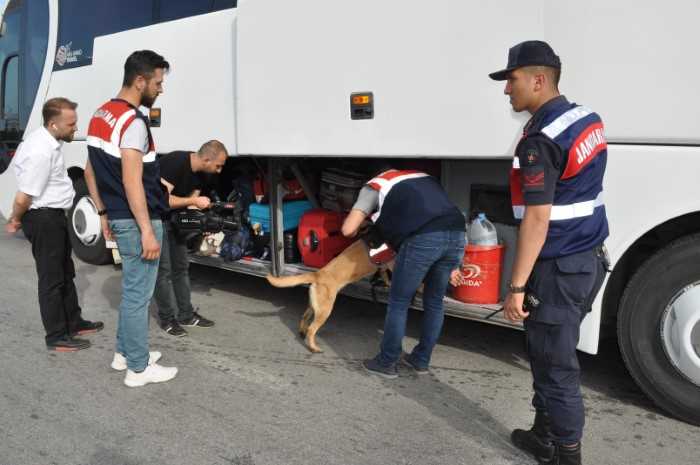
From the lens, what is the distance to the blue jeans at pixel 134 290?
3199 millimetres

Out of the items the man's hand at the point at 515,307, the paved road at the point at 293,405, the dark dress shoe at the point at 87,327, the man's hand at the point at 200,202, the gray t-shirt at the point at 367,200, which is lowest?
the paved road at the point at 293,405

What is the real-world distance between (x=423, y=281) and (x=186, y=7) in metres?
3.19

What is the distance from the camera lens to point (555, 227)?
227 centimetres

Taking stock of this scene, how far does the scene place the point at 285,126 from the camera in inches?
153

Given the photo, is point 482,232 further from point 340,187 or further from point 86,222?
point 86,222

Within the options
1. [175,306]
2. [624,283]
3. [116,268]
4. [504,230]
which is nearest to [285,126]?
[504,230]

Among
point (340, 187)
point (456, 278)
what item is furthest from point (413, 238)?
point (340, 187)

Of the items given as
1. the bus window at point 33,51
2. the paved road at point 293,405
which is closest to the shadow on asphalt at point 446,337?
the paved road at point 293,405

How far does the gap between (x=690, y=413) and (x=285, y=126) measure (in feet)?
9.24

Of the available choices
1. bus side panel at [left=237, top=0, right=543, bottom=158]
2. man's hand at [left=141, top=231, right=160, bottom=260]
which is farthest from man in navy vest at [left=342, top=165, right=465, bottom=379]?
man's hand at [left=141, top=231, right=160, bottom=260]

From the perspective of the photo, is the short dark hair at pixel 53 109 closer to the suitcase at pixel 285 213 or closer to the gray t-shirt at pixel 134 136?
the gray t-shirt at pixel 134 136

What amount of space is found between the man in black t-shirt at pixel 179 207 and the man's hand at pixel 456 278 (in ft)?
5.90

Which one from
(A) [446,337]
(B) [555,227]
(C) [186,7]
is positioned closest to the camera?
(B) [555,227]

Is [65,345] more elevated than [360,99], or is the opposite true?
[360,99]
